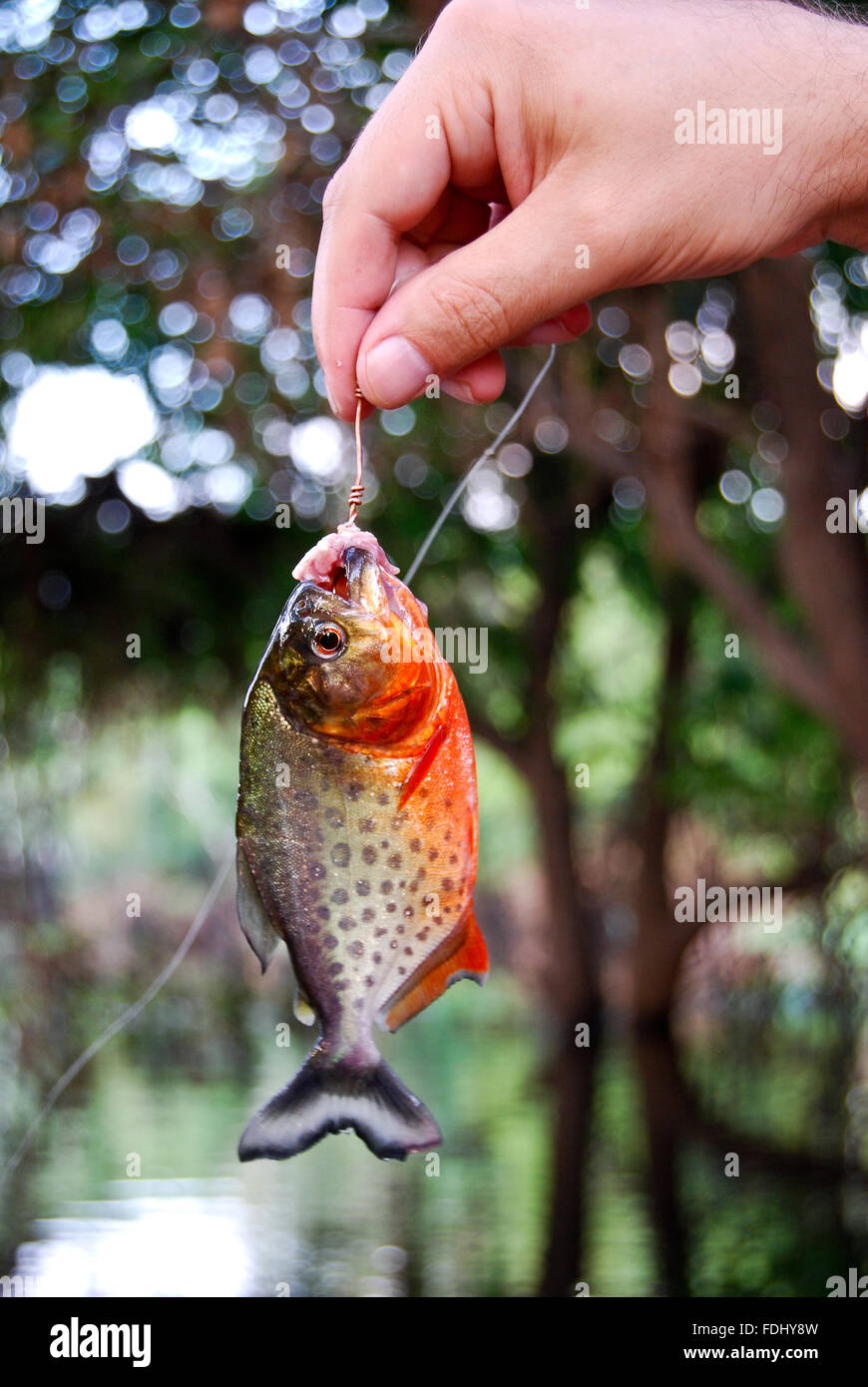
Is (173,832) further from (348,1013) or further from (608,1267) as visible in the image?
(348,1013)

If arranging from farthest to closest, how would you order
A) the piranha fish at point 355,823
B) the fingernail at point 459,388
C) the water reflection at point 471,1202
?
the water reflection at point 471,1202 < the fingernail at point 459,388 < the piranha fish at point 355,823

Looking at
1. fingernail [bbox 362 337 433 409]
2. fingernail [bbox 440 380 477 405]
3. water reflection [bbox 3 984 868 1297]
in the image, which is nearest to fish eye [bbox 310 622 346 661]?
fingernail [bbox 362 337 433 409]

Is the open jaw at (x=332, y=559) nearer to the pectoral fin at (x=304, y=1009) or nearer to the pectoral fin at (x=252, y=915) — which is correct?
the pectoral fin at (x=252, y=915)

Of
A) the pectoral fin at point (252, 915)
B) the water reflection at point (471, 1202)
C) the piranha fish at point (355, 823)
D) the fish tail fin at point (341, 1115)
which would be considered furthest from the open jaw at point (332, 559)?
the water reflection at point (471, 1202)

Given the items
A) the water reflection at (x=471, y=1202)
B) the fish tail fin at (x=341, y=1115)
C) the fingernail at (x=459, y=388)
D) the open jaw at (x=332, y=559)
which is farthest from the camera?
the water reflection at (x=471, y=1202)

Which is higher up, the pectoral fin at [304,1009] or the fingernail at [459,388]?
the fingernail at [459,388]
